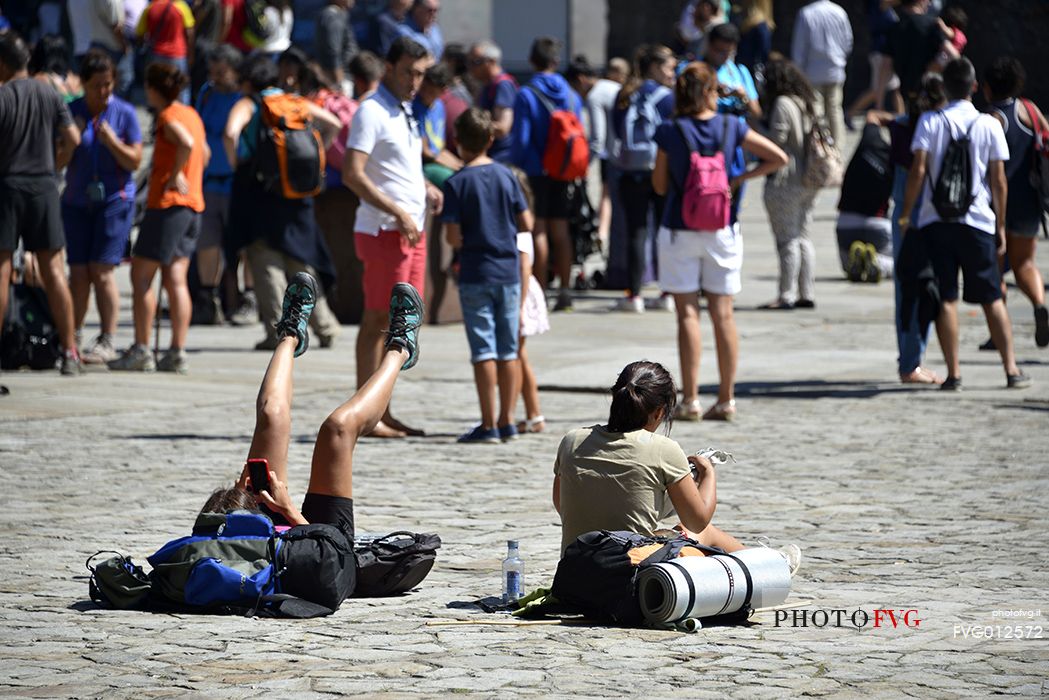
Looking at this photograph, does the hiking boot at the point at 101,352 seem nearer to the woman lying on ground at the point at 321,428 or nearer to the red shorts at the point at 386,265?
the red shorts at the point at 386,265

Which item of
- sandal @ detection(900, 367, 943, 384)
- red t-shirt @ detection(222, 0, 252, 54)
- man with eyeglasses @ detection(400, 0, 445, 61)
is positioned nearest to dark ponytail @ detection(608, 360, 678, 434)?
sandal @ detection(900, 367, 943, 384)

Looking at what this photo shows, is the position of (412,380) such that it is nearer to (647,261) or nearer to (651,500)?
(647,261)

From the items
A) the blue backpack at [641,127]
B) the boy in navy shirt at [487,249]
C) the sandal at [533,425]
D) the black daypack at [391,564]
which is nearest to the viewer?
the black daypack at [391,564]

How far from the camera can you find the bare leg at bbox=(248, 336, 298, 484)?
23.2 feet

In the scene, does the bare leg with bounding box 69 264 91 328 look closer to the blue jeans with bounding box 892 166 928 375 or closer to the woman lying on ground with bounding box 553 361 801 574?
the blue jeans with bounding box 892 166 928 375

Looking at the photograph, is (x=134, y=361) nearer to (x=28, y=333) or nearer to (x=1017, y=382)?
(x=28, y=333)

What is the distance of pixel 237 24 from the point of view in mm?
20797

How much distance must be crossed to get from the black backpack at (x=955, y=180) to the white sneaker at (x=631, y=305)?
4.89 metres

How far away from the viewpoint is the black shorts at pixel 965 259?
461 inches

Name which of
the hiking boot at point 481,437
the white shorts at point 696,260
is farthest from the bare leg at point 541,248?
the hiking boot at point 481,437

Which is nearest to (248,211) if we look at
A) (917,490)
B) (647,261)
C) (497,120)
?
(497,120)

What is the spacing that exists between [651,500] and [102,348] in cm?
759

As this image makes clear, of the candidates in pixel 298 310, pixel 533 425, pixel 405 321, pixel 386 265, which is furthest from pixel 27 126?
pixel 405 321

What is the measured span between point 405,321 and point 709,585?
2146 mm
